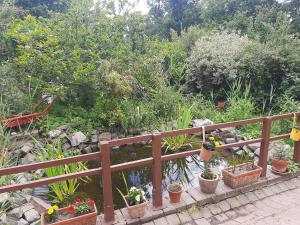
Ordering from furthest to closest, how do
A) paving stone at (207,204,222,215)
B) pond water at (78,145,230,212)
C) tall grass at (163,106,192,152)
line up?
tall grass at (163,106,192,152) < pond water at (78,145,230,212) < paving stone at (207,204,222,215)

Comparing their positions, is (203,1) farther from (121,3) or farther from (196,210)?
(196,210)

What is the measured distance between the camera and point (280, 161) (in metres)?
3.69

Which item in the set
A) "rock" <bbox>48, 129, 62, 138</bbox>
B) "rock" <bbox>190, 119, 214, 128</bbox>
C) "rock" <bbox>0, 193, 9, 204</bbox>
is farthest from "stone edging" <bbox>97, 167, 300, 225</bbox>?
"rock" <bbox>48, 129, 62, 138</bbox>

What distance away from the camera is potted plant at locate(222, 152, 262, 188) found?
336cm

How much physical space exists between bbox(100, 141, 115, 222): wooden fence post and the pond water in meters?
1.11

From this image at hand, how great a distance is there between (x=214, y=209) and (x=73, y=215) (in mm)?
1682

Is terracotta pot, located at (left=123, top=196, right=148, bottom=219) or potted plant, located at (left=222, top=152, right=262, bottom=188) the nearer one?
terracotta pot, located at (left=123, top=196, right=148, bottom=219)

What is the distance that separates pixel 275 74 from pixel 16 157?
666 cm

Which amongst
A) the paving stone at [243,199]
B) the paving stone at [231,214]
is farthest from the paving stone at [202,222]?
the paving stone at [243,199]

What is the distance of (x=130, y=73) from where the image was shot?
698 cm

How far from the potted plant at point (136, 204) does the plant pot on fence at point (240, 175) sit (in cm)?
125

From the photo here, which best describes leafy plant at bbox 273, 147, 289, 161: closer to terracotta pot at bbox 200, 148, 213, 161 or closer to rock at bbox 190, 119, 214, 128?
terracotta pot at bbox 200, 148, 213, 161

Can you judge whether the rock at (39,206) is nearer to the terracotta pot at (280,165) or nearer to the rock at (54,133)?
the rock at (54,133)

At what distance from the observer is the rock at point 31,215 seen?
10.5ft
